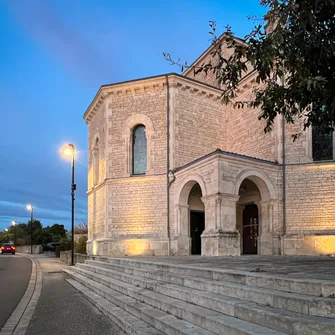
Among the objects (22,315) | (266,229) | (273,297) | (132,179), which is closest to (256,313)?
(273,297)

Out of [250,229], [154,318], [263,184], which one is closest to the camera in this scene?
[154,318]

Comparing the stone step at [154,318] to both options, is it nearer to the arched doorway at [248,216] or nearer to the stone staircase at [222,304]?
the stone staircase at [222,304]

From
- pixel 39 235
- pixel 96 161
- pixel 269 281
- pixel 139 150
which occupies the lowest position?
pixel 39 235

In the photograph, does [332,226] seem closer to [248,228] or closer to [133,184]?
[248,228]

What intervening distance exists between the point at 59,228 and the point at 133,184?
59.8 m

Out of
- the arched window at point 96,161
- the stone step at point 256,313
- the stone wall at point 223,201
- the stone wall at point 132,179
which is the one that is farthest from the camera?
the arched window at point 96,161

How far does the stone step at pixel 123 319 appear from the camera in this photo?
19.2ft

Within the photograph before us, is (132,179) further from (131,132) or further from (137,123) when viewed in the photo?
(137,123)

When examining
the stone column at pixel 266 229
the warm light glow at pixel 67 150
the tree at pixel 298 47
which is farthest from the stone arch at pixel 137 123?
the tree at pixel 298 47

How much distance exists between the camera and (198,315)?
5250 millimetres

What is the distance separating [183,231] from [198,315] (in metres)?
14.5

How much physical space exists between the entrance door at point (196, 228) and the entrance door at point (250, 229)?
2.52 m

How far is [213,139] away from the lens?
2264 centimetres

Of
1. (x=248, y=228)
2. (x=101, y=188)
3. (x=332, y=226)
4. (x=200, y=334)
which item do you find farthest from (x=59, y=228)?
(x=200, y=334)
